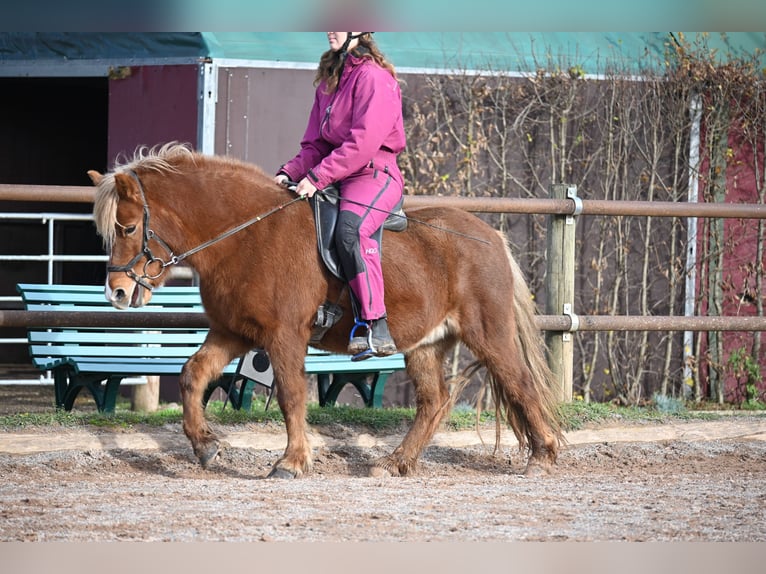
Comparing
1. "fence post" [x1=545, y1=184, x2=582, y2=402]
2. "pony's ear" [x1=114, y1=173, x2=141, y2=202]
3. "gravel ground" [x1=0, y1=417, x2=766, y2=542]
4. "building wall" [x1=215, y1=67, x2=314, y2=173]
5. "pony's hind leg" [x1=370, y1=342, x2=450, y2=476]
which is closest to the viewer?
"gravel ground" [x1=0, y1=417, x2=766, y2=542]

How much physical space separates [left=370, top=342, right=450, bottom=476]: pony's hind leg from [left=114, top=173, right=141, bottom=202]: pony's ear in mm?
1814

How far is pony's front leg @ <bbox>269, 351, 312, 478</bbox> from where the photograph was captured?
4883mm

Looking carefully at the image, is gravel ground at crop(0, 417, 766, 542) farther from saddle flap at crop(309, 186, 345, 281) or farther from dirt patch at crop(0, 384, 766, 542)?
saddle flap at crop(309, 186, 345, 281)

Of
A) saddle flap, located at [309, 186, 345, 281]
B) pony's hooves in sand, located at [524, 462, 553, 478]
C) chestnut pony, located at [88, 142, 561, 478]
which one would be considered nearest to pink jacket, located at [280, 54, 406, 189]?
saddle flap, located at [309, 186, 345, 281]

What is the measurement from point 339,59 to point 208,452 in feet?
6.91

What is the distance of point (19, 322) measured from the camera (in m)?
5.60

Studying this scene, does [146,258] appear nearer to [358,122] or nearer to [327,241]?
[327,241]

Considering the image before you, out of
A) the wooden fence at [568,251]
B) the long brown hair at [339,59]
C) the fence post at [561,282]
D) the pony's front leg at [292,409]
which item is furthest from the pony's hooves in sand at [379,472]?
the long brown hair at [339,59]

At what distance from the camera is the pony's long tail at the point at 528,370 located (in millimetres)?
5504

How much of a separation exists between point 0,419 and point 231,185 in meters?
2.04

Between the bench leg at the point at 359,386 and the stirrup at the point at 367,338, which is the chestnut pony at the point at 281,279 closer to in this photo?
the stirrup at the point at 367,338

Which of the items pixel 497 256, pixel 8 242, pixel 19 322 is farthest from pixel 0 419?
pixel 8 242

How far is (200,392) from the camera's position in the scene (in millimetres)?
5008

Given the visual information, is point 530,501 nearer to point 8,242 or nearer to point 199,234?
point 199,234
